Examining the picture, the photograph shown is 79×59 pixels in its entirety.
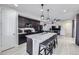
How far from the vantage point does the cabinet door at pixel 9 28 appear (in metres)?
4.08

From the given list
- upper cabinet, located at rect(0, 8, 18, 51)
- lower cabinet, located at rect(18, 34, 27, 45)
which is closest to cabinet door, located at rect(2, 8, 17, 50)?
upper cabinet, located at rect(0, 8, 18, 51)

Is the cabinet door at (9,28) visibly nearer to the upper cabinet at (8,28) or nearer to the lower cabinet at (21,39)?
the upper cabinet at (8,28)

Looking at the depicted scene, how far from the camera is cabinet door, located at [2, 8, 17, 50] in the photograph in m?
4.08

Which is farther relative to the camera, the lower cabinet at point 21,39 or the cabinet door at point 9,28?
the lower cabinet at point 21,39

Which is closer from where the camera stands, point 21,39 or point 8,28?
point 8,28

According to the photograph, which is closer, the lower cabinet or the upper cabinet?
the upper cabinet

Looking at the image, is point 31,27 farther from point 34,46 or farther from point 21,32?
point 34,46

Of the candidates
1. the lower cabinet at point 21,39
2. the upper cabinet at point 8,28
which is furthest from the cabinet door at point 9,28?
the lower cabinet at point 21,39

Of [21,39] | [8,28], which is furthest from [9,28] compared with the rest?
[21,39]

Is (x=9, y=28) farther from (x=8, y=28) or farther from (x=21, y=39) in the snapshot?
(x=21, y=39)

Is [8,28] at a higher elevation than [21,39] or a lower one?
higher

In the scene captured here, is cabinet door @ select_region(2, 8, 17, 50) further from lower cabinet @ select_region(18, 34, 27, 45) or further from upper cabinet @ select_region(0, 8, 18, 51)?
lower cabinet @ select_region(18, 34, 27, 45)

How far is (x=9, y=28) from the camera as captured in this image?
436cm

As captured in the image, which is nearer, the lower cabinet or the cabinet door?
the cabinet door
